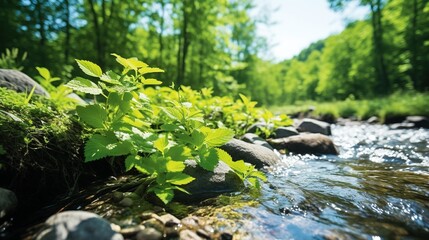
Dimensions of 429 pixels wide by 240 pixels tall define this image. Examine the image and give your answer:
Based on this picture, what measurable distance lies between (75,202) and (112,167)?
59 cm

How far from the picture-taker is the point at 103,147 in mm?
1961

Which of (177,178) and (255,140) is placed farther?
(255,140)

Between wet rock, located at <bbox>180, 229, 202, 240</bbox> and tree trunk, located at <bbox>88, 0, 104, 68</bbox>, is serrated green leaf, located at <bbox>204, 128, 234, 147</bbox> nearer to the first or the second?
wet rock, located at <bbox>180, 229, 202, 240</bbox>

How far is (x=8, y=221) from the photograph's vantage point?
179cm

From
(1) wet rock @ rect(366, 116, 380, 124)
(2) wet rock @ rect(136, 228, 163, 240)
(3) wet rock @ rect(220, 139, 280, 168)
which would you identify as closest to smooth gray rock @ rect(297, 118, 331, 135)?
(3) wet rock @ rect(220, 139, 280, 168)

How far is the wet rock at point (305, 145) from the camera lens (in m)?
5.18

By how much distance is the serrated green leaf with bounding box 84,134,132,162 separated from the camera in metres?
1.89

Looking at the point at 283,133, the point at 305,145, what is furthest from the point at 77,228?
the point at 283,133

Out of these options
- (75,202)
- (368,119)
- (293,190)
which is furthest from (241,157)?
(368,119)

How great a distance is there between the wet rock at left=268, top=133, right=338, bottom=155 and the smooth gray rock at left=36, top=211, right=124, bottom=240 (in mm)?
4170

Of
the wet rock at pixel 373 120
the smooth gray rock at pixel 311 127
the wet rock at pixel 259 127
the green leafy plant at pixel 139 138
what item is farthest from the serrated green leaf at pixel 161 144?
the wet rock at pixel 373 120

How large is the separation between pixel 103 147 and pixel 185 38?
1550cm

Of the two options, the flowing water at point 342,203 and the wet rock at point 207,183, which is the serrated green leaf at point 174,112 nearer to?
the wet rock at point 207,183

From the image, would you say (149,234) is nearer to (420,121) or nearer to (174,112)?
(174,112)
